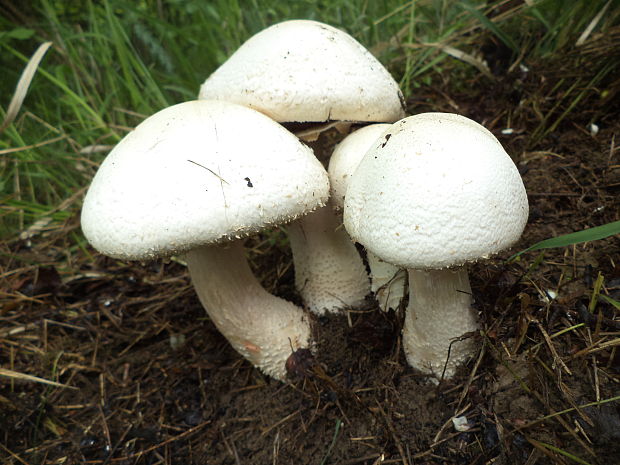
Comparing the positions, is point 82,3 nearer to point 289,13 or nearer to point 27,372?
point 289,13

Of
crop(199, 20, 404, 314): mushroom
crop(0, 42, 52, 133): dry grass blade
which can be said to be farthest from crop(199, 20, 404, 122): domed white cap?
crop(0, 42, 52, 133): dry grass blade

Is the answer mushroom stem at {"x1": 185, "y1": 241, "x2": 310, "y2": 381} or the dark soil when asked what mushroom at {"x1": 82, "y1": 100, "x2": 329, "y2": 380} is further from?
the dark soil

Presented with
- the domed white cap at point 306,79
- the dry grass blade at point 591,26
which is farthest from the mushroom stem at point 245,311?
the dry grass blade at point 591,26

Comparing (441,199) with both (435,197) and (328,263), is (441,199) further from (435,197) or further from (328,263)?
(328,263)

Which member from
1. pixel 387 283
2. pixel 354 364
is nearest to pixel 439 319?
pixel 387 283

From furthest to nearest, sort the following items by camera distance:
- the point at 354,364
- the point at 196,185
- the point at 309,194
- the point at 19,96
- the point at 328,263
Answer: the point at 19,96 → the point at 328,263 → the point at 354,364 → the point at 309,194 → the point at 196,185

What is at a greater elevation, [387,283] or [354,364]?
[387,283]
